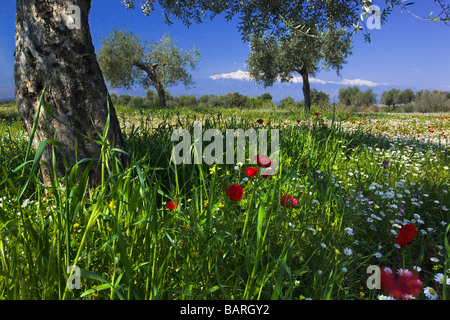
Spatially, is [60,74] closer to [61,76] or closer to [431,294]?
[61,76]

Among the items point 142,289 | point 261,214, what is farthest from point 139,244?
point 261,214

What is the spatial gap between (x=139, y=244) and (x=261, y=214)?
2.70ft

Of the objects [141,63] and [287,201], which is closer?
[287,201]

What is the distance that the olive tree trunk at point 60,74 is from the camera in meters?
2.87

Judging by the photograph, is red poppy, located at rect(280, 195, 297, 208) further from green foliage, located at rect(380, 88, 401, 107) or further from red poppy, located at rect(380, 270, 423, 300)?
green foliage, located at rect(380, 88, 401, 107)

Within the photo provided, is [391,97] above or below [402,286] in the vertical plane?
above

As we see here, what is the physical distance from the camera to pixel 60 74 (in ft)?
9.43

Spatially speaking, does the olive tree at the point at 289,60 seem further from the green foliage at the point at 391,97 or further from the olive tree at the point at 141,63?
the green foliage at the point at 391,97

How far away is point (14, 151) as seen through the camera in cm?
447

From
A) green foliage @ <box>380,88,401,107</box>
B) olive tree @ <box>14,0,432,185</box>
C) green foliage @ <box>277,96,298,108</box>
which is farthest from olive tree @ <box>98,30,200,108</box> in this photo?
green foliage @ <box>380,88,401,107</box>

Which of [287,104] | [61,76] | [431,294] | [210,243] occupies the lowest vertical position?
[431,294]

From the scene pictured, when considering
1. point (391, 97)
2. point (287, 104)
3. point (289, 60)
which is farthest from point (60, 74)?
point (391, 97)

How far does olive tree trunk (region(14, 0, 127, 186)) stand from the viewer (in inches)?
113
